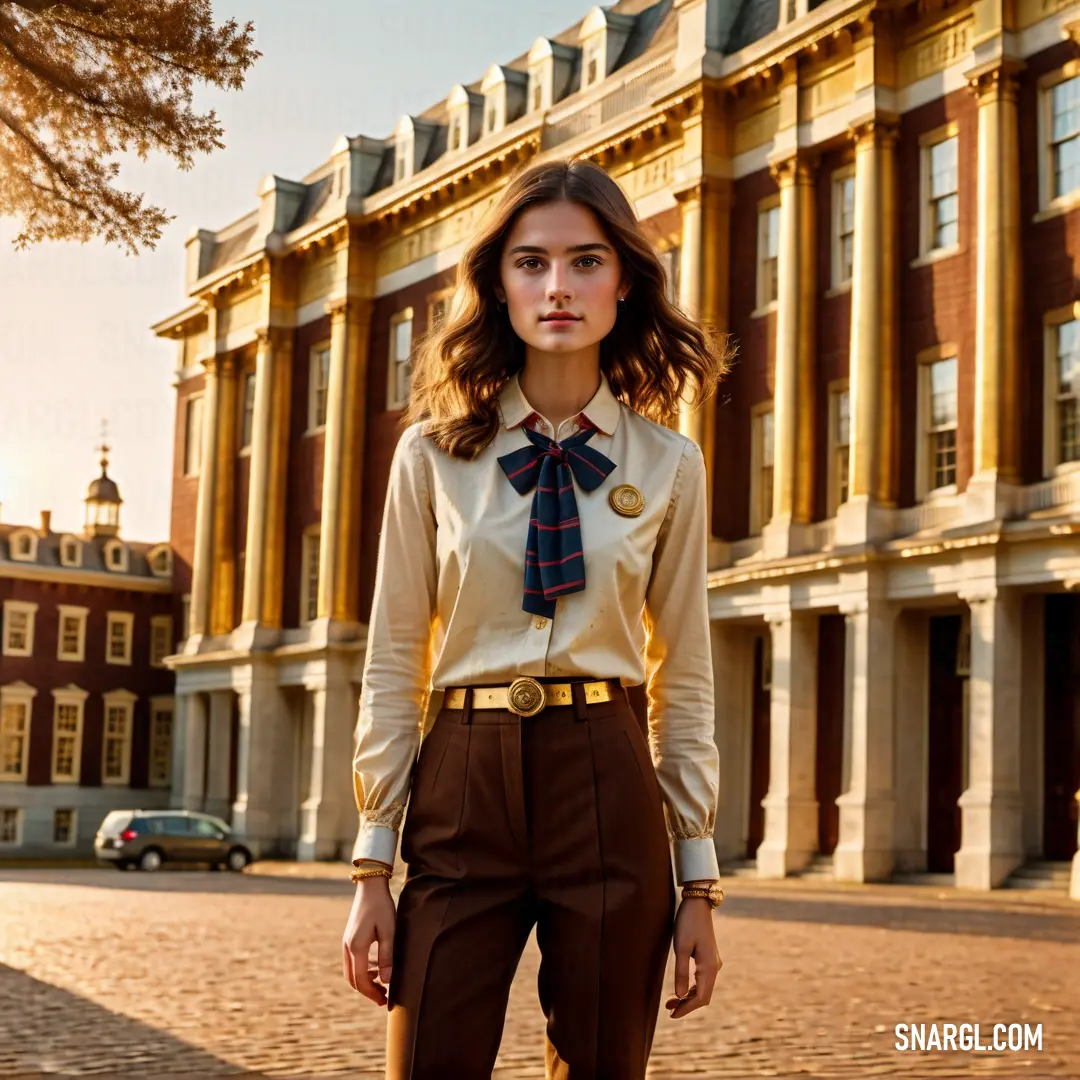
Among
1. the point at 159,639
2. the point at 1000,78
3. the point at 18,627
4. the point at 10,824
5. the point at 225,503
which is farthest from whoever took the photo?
the point at 159,639

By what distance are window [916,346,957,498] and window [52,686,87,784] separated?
1429 inches

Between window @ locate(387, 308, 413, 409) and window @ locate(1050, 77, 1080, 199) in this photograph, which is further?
window @ locate(387, 308, 413, 409)

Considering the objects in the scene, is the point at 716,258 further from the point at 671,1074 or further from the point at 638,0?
the point at 671,1074

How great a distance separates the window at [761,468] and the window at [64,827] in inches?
1253

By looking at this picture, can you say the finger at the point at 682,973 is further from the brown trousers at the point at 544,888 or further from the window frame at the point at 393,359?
the window frame at the point at 393,359

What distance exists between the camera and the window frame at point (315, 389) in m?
46.6

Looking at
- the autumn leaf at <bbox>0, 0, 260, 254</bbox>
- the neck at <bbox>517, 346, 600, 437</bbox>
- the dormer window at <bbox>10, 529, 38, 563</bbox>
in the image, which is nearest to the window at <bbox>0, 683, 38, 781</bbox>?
the dormer window at <bbox>10, 529, 38, 563</bbox>

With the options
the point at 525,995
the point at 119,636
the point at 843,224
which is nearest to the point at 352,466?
the point at 843,224

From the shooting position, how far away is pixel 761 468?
33594 millimetres

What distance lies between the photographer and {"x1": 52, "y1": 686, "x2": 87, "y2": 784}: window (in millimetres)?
58281

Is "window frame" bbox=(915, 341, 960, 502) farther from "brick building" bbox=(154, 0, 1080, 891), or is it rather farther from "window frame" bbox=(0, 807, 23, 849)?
"window frame" bbox=(0, 807, 23, 849)

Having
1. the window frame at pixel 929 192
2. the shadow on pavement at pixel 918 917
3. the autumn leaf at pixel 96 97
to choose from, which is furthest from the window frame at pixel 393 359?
the autumn leaf at pixel 96 97

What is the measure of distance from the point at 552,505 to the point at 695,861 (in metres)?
0.70

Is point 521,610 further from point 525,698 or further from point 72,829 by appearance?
point 72,829
